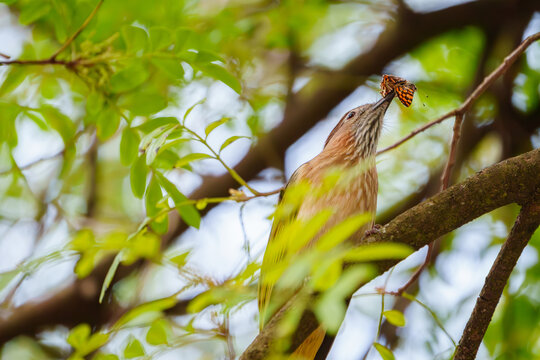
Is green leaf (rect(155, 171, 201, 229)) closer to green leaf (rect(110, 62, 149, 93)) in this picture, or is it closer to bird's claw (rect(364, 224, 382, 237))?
green leaf (rect(110, 62, 149, 93))

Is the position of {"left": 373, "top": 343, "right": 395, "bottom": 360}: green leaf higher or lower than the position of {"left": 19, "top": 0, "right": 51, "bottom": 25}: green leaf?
lower

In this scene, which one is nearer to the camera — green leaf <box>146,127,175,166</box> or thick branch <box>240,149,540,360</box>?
thick branch <box>240,149,540,360</box>

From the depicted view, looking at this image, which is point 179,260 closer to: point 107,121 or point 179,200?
point 179,200

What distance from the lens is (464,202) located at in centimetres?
211

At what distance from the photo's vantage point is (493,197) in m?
2.14

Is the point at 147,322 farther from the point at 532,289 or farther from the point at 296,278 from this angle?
the point at 532,289

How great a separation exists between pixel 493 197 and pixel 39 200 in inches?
147

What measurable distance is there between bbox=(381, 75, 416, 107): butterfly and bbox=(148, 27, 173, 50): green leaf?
4.70ft

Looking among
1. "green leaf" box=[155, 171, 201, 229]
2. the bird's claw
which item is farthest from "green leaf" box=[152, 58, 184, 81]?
the bird's claw

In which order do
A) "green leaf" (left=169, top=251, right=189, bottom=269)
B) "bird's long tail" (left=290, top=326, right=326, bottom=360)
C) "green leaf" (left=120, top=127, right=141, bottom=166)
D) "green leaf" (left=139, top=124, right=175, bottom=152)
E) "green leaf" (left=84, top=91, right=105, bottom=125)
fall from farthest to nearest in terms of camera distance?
"bird's long tail" (left=290, top=326, right=326, bottom=360)
"green leaf" (left=84, top=91, right=105, bottom=125)
"green leaf" (left=120, top=127, right=141, bottom=166)
"green leaf" (left=139, top=124, right=175, bottom=152)
"green leaf" (left=169, top=251, right=189, bottom=269)

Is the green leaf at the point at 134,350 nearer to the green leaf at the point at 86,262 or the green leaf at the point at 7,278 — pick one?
the green leaf at the point at 86,262

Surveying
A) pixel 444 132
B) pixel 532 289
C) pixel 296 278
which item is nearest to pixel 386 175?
pixel 444 132

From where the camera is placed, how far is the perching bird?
2.79 metres

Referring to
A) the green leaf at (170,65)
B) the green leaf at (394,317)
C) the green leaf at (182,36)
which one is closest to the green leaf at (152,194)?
the green leaf at (170,65)
